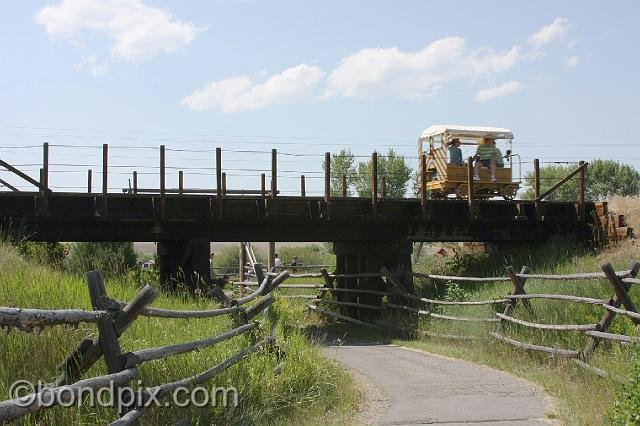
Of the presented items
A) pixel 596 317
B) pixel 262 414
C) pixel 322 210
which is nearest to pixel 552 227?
pixel 322 210

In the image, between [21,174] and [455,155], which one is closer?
[21,174]

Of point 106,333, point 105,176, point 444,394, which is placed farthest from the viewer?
point 105,176

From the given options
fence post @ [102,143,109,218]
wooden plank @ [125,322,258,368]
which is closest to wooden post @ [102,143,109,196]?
fence post @ [102,143,109,218]

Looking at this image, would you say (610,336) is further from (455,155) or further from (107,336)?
(455,155)

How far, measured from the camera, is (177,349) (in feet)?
22.2

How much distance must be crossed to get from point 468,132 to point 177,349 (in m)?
19.0

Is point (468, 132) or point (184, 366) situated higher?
point (468, 132)

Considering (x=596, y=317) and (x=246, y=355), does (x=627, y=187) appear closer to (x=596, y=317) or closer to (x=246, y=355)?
(x=596, y=317)

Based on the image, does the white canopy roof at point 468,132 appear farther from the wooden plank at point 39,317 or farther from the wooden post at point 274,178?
the wooden plank at point 39,317

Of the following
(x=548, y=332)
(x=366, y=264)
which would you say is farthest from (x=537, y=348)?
(x=366, y=264)

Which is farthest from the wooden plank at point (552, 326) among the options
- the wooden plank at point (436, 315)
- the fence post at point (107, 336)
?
the fence post at point (107, 336)

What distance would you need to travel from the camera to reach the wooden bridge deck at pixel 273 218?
17188 millimetres

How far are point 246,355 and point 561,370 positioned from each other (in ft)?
14.5

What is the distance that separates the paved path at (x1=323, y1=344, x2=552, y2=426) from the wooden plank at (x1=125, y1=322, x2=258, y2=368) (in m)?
1.75
